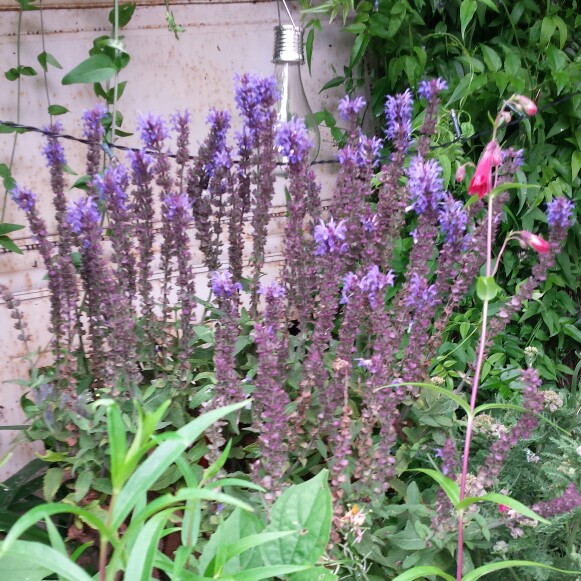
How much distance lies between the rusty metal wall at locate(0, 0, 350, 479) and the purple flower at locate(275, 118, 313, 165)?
867mm

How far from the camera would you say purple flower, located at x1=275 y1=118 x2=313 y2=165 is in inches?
50.4

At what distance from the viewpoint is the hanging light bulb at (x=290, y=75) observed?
1.79 meters

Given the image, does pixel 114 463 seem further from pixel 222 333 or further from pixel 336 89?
pixel 336 89

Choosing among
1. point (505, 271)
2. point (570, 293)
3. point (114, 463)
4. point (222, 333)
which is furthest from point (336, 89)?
point (114, 463)

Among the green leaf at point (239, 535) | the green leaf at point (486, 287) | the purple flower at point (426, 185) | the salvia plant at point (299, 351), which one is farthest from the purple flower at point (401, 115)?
the green leaf at point (239, 535)

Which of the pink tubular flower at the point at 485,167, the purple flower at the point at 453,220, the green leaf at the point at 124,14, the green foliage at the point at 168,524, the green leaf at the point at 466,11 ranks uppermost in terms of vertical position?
the green leaf at the point at 466,11

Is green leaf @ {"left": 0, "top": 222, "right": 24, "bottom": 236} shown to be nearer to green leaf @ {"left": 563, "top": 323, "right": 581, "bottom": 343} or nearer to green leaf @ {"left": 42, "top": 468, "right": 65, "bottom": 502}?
green leaf @ {"left": 42, "top": 468, "right": 65, "bottom": 502}

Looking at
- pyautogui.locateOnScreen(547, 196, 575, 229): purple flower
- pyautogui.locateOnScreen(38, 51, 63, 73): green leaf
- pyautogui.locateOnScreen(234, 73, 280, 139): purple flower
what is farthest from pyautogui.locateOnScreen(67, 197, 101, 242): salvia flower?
pyautogui.locateOnScreen(547, 196, 575, 229): purple flower

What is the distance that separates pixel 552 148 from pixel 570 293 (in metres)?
0.49

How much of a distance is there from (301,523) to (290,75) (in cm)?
138

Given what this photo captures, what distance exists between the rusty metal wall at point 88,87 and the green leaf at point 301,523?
44.2 inches

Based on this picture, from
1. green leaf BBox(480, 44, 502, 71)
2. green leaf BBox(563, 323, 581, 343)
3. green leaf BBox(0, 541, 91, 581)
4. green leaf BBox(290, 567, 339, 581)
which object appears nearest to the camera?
green leaf BBox(0, 541, 91, 581)

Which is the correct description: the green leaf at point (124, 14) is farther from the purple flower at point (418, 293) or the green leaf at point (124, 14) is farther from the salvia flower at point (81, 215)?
the purple flower at point (418, 293)

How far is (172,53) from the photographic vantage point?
205 cm
